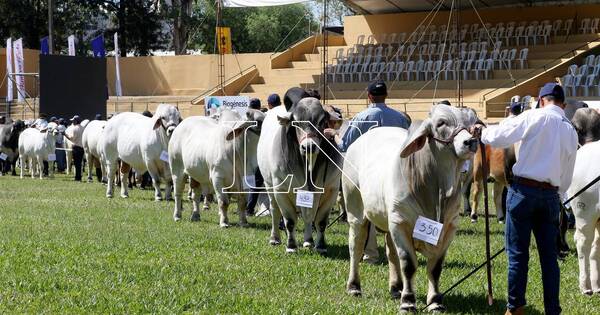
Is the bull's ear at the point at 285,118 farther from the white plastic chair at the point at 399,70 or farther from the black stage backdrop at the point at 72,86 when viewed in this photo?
the white plastic chair at the point at 399,70

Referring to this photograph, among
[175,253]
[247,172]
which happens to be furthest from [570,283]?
[247,172]

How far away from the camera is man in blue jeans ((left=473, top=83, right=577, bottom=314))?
8.52m

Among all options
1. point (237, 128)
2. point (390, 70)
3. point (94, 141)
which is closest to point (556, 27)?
point (390, 70)

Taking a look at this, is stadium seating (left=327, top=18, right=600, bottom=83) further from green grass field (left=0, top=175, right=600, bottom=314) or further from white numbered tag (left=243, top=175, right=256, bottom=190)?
white numbered tag (left=243, top=175, right=256, bottom=190)

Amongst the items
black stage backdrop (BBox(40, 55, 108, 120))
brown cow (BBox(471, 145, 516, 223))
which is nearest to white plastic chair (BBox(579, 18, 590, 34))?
black stage backdrop (BBox(40, 55, 108, 120))

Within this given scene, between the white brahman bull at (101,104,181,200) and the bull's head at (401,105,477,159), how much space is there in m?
10.8

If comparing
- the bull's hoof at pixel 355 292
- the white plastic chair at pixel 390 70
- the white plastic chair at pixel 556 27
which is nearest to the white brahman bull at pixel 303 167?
the bull's hoof at pixel 355 292

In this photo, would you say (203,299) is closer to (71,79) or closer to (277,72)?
(71,79)

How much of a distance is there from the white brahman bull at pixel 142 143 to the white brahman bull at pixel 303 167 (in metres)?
6.12

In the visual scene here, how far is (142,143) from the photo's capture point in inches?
826

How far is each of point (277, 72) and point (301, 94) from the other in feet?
125

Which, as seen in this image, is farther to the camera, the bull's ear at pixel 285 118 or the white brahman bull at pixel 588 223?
the bull's ear at pixel 285 118

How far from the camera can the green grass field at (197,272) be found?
940 centimetres

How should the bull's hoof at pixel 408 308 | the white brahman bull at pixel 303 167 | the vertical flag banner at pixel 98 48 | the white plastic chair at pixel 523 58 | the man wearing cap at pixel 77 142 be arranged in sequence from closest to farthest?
1. the bull's hoof at pixel 408 308
2. the white brahman bull at pixel 303 167
3. the man wearing cap at pixel 77 142
4. the white plastic chair at pixel 523 58
5. the vertical flag banner at pixel 98 48
